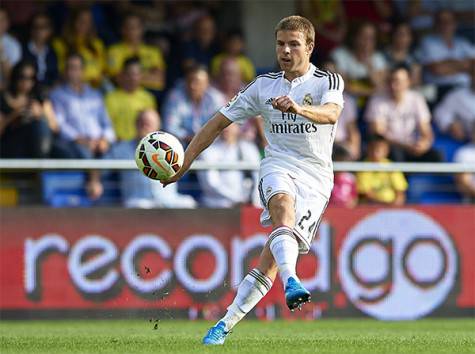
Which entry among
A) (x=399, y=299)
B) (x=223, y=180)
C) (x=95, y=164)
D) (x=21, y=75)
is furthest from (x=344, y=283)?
(x=21, y=75)

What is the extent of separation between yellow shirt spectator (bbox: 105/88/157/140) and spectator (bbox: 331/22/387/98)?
9.88 ft

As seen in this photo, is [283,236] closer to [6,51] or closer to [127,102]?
[127,102]

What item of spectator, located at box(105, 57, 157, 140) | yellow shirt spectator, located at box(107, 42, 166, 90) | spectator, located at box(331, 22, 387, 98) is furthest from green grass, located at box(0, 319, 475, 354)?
spectator, located at box(331, 22, 387, 98)

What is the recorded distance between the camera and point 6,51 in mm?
15453

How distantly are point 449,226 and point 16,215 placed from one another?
506 cm

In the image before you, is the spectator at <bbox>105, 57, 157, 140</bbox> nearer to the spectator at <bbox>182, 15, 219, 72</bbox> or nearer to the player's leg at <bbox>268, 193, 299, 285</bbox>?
the spectator at <bbox>182, 15, 219, 72</bbox>

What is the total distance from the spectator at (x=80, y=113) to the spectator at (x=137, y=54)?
82 centimetres

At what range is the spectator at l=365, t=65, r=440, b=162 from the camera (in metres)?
16.1

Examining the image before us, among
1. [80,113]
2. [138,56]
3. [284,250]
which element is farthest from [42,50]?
[284,250]

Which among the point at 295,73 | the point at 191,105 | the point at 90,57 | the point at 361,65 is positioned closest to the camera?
the point at 295,73

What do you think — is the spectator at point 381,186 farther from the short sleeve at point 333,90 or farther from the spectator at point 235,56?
the short sleeve at point 333,90

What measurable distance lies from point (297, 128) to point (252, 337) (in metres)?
2.03

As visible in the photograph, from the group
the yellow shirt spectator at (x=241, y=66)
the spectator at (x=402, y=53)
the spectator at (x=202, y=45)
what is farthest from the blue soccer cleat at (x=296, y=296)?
the spectator at (x=402, y=53)

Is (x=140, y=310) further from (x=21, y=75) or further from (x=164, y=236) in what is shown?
(x=21, y=75)
